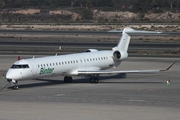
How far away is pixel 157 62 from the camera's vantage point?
59188mm

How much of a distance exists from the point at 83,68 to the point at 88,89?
151 inches

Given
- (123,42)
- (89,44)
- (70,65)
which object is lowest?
(89,44)

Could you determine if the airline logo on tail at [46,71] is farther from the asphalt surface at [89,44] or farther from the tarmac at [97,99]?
the asphalt surface at [89,44]

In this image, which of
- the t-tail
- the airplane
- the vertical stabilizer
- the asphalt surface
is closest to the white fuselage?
the airplane

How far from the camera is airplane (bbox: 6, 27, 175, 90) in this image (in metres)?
39.5

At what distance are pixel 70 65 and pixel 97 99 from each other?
8182mm

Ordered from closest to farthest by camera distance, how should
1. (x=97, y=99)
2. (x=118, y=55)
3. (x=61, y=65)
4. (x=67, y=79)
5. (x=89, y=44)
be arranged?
(x=97, y=99) → (x=61, y=65) → (x=67, y=79) → (x=118, y=55) → (x=89, y=44)

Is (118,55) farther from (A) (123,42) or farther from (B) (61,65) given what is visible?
(B) (61,65)

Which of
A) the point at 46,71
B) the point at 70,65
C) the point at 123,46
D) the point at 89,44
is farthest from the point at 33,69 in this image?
the point at 89,44

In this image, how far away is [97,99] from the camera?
35.1 metres

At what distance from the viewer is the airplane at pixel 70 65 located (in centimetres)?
3950

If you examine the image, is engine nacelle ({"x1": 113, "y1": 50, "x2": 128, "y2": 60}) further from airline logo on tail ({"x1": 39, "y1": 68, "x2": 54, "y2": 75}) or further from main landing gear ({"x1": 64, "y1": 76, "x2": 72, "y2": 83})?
airline logo on tail ({"x1": 39, "y1": 68, "x2": 54, "y2": 75})

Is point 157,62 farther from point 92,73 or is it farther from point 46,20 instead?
point 46,20

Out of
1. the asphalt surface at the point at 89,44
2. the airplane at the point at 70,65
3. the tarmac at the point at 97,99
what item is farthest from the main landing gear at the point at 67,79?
the asphalt surface at the point at 89,44
